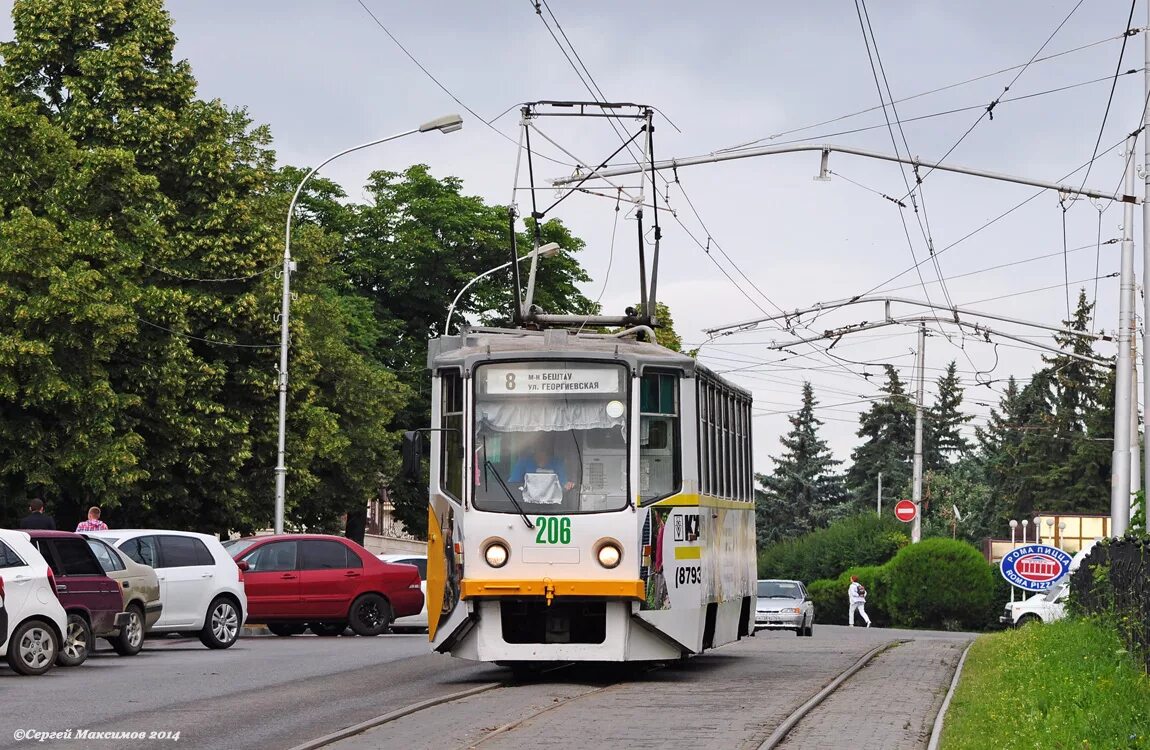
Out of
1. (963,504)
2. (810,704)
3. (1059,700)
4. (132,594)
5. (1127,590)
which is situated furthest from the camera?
(963,504)

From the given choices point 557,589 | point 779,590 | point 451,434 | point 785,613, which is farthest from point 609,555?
point 779,590

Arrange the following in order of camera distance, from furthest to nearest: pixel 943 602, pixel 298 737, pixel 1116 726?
pixel 943 602, pixel 298 737, pixel 1116 726

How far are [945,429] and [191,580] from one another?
3932 inches

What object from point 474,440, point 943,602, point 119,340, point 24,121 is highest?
point 24,121

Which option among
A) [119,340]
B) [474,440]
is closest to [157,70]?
[119,340]

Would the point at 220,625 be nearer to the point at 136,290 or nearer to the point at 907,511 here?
the point at 136,290

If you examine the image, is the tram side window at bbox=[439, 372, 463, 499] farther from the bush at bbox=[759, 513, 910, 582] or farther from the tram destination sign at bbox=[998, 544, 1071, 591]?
the bush at bbox=[759, 513, 910, 582]

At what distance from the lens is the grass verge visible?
37.7ft

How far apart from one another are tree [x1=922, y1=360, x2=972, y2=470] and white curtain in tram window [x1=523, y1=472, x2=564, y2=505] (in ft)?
340

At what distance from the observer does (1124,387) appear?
98.1 ft

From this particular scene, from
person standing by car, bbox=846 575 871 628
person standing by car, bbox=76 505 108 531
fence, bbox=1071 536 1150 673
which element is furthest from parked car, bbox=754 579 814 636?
fence, bbox=1071 536 1150 673

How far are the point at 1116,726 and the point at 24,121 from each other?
29682 millimetres

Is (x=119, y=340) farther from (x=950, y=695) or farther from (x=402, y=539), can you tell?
(x=402, y=539)

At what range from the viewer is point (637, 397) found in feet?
59.1
